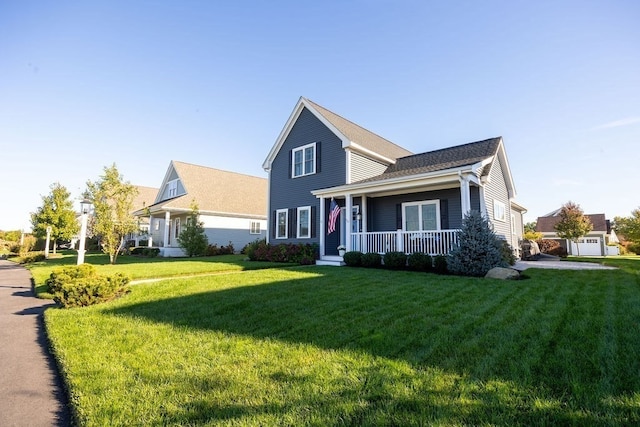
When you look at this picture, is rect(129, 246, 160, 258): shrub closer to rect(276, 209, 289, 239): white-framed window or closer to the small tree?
rect(276, 209, 289, 239): white-framed window

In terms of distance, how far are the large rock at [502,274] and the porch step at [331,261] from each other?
5.78 m

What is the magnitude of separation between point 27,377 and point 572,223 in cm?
3508

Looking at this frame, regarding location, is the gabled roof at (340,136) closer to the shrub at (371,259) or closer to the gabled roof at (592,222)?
the shrub at (371,259)

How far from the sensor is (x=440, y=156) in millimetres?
14953

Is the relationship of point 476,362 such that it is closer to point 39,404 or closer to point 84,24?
point 39,404

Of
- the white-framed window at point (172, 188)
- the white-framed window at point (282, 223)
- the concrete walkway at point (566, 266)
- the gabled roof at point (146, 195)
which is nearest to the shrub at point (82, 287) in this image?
the white-framed window at point (282, 223)

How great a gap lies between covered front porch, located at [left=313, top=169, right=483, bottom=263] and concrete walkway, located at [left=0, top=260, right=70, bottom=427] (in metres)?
10.1

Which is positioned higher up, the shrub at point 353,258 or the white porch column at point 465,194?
the white porch column at point 465,194

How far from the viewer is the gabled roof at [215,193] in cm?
2319

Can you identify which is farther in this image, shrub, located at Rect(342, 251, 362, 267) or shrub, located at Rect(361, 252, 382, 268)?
shrub, located at Rect(342, 251, 362, 267)

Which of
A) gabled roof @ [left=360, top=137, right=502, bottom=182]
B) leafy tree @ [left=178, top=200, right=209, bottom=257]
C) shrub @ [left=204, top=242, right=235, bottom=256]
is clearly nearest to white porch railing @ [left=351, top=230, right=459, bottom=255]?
gabled roof @ [left=360, top=137, right=502, bottom=182]

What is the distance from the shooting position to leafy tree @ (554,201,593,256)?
27.0 m

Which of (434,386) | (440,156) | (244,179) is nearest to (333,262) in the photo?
(440,156)

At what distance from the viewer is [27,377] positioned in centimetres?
323
